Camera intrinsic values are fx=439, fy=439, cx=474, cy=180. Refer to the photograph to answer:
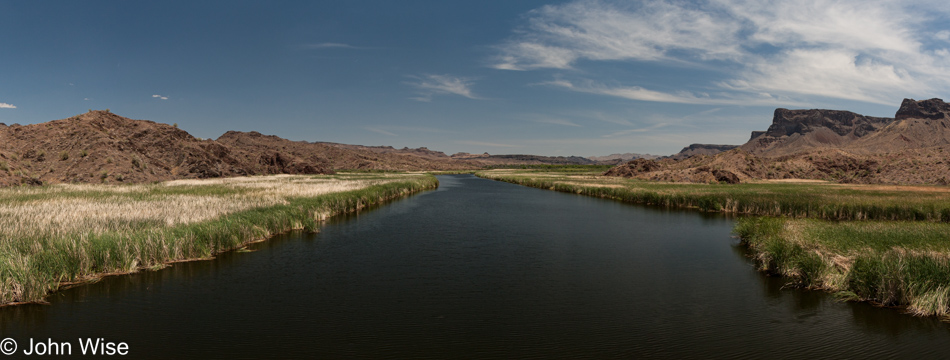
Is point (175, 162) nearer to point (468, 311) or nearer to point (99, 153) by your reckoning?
point (99, 153)

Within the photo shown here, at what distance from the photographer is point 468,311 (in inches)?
419

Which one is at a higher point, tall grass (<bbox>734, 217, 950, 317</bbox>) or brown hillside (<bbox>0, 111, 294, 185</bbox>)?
brown hillside (<bbox>0, 111, 294, 185</bbox>)

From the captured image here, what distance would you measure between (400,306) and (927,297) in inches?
481

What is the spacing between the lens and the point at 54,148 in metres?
46.8

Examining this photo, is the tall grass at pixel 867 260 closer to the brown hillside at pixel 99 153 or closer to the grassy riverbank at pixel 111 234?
the grassy riverbank at pixel 111 234

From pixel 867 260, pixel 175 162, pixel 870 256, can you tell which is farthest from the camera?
pixel 175 162

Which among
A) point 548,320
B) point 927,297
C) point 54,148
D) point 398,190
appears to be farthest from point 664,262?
point 54,148

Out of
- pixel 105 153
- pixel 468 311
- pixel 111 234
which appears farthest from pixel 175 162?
pixel 468 311

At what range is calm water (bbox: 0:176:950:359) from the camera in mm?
8570

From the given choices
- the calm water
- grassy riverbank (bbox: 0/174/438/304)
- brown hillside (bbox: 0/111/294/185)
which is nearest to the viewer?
the calm water

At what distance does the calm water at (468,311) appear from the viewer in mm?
8570

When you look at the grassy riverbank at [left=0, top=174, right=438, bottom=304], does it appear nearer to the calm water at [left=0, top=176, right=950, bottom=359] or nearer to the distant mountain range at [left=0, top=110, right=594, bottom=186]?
the calm water at [left=0, top=176, right=950, bottom=359]

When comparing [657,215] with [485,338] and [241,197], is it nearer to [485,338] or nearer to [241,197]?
[485,338]

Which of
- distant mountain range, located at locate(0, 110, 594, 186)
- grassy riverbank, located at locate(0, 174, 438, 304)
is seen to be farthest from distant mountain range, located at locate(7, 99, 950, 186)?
grassy riverbank, located at locate(0, 174, 438, 304)
